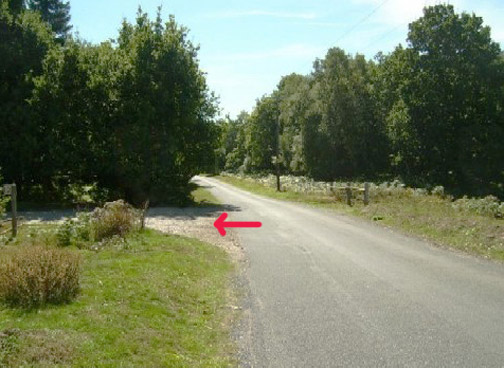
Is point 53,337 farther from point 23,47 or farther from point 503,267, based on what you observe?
point 23,47

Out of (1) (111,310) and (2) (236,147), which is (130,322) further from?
(2) (236,147)

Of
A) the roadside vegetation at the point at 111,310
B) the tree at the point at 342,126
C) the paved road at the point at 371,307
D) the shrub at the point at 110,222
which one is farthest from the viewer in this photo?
the tree at the point at 342,126

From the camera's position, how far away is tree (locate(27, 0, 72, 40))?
5755 cm

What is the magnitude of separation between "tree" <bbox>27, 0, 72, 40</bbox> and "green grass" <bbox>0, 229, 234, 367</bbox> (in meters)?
54.8

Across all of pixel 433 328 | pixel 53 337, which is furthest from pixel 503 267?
pixel 53 337

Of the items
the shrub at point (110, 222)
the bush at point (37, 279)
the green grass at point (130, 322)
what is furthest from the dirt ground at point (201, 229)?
the bush at point (37, 279)

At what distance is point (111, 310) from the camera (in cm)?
659

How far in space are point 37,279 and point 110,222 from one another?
623cm

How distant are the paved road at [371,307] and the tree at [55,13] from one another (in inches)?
2112

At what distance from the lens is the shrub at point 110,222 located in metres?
12.7

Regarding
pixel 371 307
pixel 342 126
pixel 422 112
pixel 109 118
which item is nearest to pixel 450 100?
pixel 422 112

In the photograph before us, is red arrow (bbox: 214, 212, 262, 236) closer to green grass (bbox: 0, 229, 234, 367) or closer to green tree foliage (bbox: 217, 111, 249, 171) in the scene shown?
green grass (bbox: 0, 229, 234, 367)

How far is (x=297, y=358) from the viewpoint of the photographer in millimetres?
5723

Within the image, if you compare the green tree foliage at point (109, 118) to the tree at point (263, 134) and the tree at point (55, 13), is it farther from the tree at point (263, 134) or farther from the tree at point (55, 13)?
the tree at point (263, 134)
